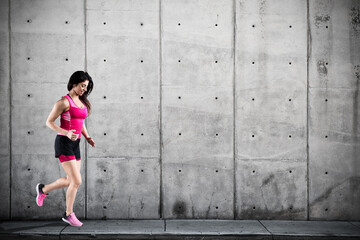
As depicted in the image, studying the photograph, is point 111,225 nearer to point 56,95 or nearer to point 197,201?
point 197,201

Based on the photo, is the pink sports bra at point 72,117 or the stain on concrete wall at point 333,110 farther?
the stain on concrete wall at point 333,110

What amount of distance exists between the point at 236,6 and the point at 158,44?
1530 mm

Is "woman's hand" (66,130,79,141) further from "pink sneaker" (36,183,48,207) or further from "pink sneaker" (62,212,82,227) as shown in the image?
"pink sneaker" (62,212,82,227)

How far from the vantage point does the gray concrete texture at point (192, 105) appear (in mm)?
6266

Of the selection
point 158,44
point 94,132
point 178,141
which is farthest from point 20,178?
point 158,44

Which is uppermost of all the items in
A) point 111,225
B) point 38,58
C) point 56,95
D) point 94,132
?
point 38,58

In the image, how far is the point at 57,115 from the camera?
16.9 ft

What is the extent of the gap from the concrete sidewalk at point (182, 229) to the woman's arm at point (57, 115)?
4.99ft

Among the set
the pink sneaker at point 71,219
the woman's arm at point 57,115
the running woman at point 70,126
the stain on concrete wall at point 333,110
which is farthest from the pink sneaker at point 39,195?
the stain on concrete wall at point 333,110

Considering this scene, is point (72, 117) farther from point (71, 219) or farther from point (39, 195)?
point (71, 219)

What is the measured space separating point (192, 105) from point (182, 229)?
82.4 inches

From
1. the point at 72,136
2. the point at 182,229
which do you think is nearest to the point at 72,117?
the point at 72,136

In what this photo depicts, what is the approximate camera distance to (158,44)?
20.8 ft

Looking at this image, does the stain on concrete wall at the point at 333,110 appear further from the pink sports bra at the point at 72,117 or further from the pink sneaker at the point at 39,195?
the pink sneaker at the point at 39,195
